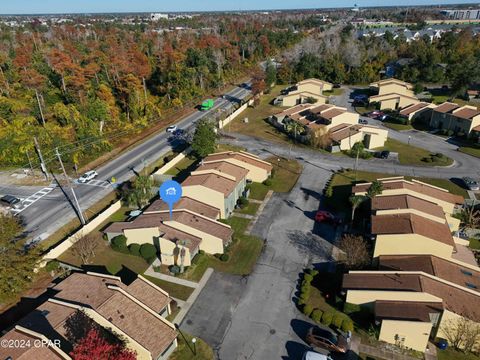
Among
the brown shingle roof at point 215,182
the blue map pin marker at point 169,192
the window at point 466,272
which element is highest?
the blue map pin marker at point 169,192

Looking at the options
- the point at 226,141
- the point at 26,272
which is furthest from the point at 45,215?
the point at 226,141

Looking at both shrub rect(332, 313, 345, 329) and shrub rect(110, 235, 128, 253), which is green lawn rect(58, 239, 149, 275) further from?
shrub rect(332, 313, 345, 329)

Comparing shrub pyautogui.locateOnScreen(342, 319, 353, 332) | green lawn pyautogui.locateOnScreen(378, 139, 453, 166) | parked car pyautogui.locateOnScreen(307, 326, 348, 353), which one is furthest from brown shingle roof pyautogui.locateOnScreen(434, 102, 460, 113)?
parked car pyautogui.locateOnScreen(307, 326, 348, 353)

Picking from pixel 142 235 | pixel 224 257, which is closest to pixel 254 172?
pixel 224 257

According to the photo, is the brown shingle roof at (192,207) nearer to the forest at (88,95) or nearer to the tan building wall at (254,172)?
the tan building wall at (254,172)

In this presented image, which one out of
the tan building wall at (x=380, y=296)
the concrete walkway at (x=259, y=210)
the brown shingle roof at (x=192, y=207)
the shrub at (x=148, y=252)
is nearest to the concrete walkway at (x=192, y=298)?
the shrub at (x=148, y=252)

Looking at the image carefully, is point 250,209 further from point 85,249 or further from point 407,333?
point 407,333
